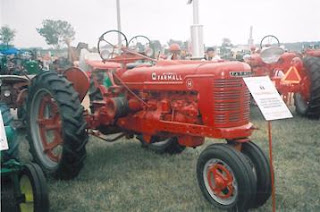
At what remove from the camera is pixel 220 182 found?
3.07 meters

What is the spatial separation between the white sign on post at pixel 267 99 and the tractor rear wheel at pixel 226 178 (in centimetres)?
41

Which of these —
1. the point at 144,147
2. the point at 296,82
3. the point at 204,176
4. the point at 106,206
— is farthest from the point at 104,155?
the point at 296,82

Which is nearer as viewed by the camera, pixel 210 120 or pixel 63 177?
pixel 210 120

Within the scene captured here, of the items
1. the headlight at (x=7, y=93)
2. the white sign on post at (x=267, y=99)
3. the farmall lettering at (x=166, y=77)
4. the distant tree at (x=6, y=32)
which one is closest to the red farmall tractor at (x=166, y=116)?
the farmall lettering at (x=166, y=77)

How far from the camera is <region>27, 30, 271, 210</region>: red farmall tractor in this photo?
3.12 metres

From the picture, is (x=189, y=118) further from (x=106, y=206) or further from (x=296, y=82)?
(x=296, y=82)

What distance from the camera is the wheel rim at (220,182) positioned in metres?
3.05

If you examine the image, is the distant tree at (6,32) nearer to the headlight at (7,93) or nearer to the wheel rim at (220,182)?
the wheel rim at (220,182)

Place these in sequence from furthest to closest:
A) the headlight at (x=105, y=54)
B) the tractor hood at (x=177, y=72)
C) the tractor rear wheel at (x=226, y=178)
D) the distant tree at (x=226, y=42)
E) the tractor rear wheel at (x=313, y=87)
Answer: the distant tree at (x=226, y=42)
the tractor rear wheel at (x=313, y=87)
the headlight at (x=105, y=54)
the tractor hood at (x=177, y=72)
the tractor rear wheel at (x=226, y=178)

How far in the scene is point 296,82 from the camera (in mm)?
6543

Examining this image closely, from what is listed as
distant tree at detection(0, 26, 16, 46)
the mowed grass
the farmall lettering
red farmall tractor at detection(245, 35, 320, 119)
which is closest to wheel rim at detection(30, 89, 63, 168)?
the mowed grass

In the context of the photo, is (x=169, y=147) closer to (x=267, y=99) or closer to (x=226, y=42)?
(x=267, y=99)

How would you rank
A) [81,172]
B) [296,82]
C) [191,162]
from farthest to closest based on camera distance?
[296,82] → [191,162] → [81,172]

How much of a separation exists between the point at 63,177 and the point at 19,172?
109 centimetres
